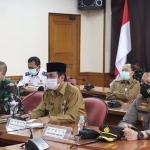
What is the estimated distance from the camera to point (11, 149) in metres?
2.16

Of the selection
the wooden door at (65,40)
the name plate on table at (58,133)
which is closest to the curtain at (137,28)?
the wooden door at (65,40)

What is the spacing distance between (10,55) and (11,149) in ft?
16.6

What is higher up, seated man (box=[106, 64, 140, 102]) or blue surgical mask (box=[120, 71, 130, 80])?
blue surgical mask (box=[120, 71, 130, 80])

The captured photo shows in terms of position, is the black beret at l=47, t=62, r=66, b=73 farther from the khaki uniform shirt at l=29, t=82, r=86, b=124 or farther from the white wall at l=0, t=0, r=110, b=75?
the white wall at l=0, t=0, r=110, b=75

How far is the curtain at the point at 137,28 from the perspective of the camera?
7.29 m

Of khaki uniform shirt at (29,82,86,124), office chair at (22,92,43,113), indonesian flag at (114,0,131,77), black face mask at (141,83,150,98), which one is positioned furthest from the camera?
indonesian flag at (114,0,131,77)

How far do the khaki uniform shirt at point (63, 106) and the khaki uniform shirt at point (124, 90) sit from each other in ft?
5.73

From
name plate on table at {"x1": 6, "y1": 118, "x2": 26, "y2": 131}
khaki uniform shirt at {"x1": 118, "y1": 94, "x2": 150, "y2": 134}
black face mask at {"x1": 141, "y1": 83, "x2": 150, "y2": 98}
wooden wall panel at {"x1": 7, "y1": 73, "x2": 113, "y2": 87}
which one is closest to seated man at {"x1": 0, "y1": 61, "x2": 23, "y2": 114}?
name plate on table at {"x1": 6, "y1": 118, "x2": 26, "y2": 131}

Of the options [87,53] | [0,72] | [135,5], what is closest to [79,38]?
[87,53]

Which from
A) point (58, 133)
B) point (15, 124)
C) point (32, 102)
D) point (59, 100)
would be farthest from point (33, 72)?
point (58, 133)

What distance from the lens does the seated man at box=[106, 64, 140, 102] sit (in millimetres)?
5035

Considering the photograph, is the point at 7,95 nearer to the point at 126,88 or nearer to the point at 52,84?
the point at 52,84

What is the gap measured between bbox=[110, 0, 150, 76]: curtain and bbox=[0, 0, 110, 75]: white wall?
1.22 feet

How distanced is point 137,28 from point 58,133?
5.44 metres
